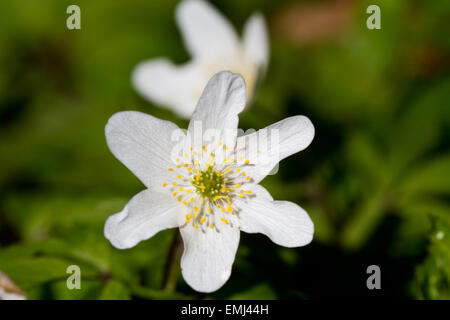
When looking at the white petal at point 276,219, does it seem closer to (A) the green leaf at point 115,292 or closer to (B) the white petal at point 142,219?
(B) the white petal at point 142,219

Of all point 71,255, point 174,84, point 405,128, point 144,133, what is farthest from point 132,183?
point 405,128

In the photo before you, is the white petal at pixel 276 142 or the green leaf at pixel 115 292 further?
the green leaf at pixel 115 292

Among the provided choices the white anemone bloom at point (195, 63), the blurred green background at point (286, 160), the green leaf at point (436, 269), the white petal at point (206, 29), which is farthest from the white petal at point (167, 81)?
the green leaf at point (436, 269)

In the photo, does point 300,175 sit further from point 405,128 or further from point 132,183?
point 132,183

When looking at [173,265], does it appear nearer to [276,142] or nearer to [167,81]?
[276,142]

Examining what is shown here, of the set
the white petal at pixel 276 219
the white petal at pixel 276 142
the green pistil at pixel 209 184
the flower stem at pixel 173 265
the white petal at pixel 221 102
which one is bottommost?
Result: the flower stem at pixel 173 265

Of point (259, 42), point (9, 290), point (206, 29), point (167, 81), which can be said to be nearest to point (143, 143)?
point (9, 290)

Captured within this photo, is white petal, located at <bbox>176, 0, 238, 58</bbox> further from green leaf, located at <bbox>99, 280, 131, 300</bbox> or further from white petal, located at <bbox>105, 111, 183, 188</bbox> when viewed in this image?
green leaf, located at <bbox>99, 280, 131, 300</bbox>
